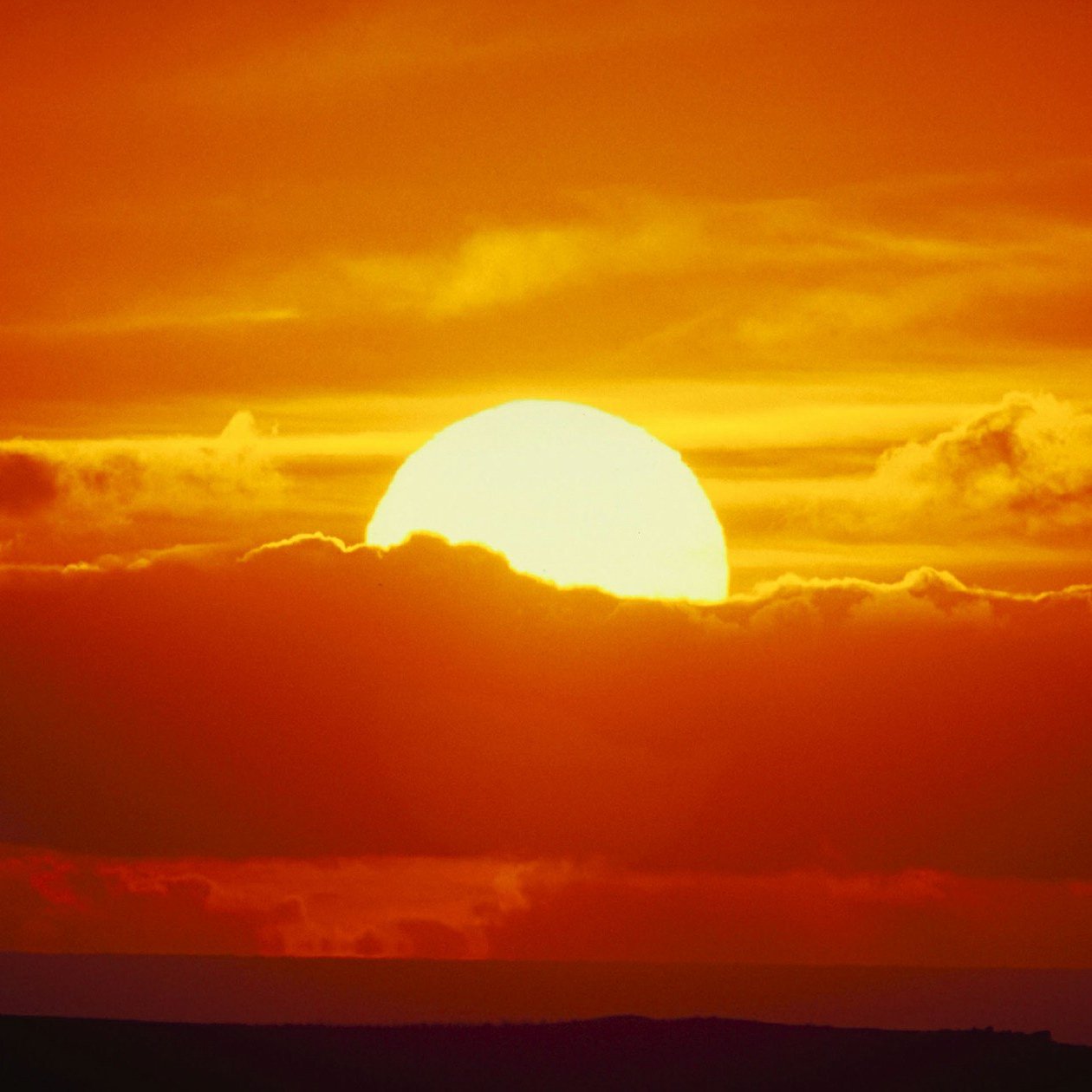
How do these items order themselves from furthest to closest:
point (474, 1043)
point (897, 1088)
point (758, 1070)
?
point (474, 1043)
point (758, 1070)
point (897, 1088)

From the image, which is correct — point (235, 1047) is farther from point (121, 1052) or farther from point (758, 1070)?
point (758, 1070)

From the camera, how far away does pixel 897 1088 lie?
83125mm

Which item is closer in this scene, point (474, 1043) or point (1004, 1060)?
point (1004, 1060)

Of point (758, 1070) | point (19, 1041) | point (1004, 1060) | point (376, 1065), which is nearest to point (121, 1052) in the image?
point (19, 1041)

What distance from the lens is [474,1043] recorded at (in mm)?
98938

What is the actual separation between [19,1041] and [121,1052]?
4647mm

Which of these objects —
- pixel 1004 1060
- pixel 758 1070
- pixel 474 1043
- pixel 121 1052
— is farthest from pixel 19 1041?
pixel 1004 1060

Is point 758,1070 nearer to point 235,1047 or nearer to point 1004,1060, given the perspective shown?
point 1004,1060

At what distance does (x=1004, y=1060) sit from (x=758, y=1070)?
10.6 m

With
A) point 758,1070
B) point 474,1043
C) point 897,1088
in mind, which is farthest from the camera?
point 474,1043

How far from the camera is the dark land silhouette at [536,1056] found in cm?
8306

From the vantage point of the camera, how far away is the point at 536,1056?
307 feet

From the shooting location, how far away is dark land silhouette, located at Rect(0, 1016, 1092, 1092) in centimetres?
8306

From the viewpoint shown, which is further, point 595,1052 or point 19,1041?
point 595,1052
